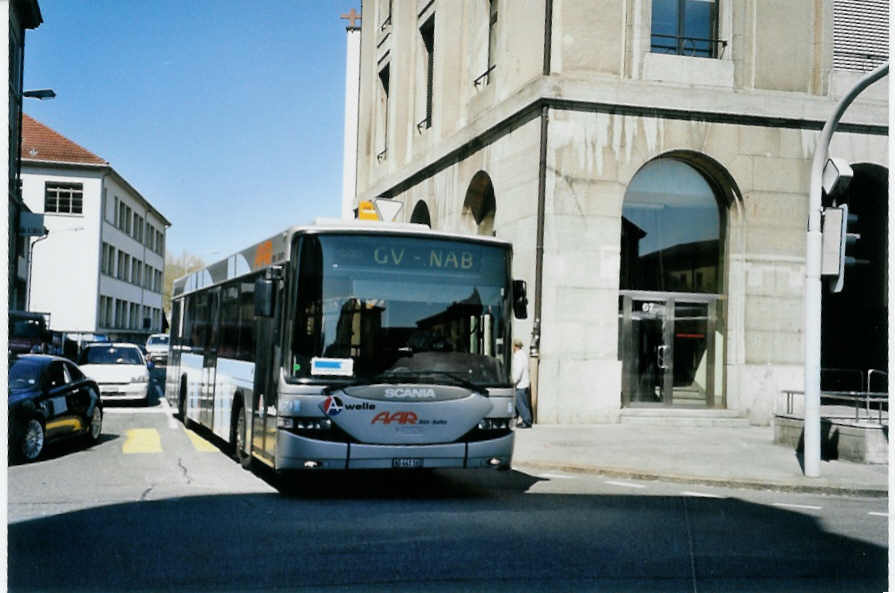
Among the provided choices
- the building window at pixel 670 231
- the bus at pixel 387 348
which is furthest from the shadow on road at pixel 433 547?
the building window at pixel 670 231

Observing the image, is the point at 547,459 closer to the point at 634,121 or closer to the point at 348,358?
the point at 348,358

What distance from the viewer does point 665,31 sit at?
1998 cm

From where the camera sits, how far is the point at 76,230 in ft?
87.5

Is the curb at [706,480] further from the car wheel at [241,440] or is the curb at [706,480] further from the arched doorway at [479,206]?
the arched doorway at [479,206]

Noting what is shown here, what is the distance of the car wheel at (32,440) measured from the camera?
1216cm

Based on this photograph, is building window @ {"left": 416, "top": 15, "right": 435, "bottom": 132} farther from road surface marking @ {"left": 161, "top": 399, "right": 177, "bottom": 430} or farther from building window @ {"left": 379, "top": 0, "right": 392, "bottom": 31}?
road surface marking @ {"left": 161, "top": 399, "right": 177, "bottom": 430}

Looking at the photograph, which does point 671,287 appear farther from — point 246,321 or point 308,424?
point 308,424

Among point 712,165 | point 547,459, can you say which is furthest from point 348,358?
point 712,165

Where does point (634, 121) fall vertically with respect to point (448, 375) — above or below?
above

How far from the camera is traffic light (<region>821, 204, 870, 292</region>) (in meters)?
12.0

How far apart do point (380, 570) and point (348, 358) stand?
325 centimetres

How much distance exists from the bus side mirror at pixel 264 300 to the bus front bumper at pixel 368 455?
1224mm

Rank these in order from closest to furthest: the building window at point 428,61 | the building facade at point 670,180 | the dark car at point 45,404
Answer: the dark car at point 45,404 → the building facade at point 670,180 → the building window at point 428,61

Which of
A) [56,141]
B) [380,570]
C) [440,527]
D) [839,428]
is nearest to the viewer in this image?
[380,570]
